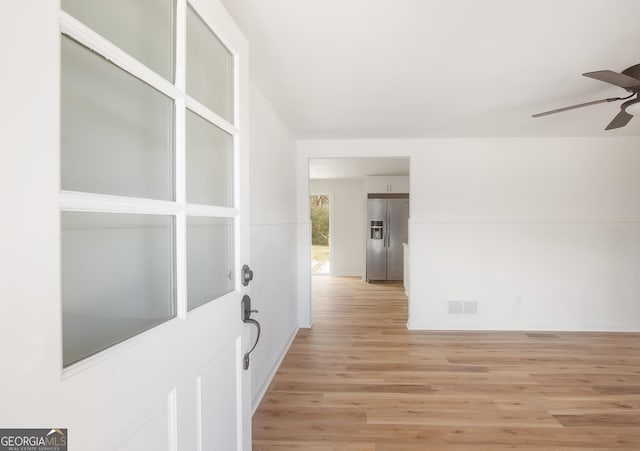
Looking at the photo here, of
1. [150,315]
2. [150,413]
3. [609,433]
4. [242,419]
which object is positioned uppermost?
[150,315]

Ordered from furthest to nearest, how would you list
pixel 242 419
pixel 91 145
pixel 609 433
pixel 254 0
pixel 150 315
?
pixel 609 433 → pixel 254 0 → pixel 242 419 → pixel 150 315 → pixel 91 145

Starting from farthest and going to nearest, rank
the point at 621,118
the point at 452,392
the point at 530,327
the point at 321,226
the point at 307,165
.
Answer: the point at 321,226 → the point at 307,165 → the point at 530,327 → the point at 452,392 → the point at 621,118

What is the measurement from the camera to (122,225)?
859 mm

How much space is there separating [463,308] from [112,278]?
417 centimetres

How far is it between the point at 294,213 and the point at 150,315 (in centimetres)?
315

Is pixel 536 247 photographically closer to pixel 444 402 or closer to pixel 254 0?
pixel 444 402

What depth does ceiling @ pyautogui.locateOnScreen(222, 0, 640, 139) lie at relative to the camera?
1604 millimetres

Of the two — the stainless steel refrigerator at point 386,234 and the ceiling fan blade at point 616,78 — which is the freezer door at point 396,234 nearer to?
the stainless steel refrigerator at point 386,234

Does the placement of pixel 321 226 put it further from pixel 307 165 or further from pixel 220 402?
pixel 220 402

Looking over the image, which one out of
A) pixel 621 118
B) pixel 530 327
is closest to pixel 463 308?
pixel 530 327

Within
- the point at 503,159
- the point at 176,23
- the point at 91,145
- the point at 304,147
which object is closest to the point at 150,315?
the point at 91,145

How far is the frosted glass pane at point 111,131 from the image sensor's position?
0.70m

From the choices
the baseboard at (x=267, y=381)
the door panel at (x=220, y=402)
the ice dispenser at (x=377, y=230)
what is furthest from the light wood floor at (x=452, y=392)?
the ice dispenser at (x=377, y=230)

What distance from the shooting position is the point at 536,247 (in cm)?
415
